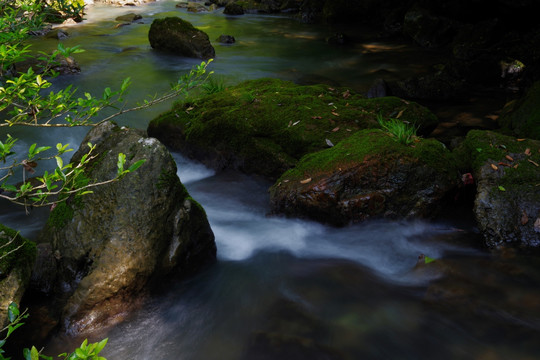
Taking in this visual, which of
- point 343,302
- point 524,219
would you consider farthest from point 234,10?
point 343,302

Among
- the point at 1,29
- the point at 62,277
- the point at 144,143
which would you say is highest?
the point at 1,29

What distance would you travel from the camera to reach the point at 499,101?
992cm

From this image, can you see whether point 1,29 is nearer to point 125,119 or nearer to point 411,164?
point 411,164

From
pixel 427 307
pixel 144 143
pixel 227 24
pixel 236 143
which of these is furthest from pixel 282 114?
pixel 227 24

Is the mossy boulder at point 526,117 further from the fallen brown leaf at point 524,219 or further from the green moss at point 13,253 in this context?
the green moss at point 13,253

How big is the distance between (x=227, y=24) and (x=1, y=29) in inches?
787

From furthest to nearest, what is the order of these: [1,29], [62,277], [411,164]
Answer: [411,164] → [62,277] → [1,29]

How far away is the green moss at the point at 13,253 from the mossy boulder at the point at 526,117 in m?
7.17

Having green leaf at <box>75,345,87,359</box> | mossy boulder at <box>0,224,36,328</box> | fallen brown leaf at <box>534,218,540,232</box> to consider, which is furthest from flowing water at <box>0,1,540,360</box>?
green leaf at <box>75,345,87,359</box>

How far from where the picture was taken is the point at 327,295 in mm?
4496

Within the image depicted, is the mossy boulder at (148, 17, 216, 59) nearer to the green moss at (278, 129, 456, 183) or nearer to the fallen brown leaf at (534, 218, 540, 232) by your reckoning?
the green moss at (278, 129, 456, 183)

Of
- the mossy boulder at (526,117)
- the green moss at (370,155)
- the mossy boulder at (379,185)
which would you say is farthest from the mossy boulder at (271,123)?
the mossy boulder at (526,117)

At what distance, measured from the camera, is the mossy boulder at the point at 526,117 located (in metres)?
7.03

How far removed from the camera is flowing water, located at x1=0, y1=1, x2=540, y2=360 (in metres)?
3.88
